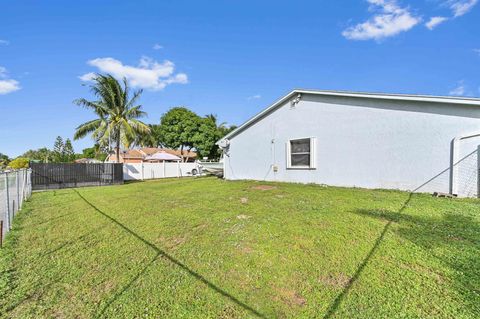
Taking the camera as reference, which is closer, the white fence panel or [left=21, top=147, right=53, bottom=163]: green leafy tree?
the white fence panel

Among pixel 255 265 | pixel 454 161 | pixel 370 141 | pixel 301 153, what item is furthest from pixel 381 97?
pixel 255 265

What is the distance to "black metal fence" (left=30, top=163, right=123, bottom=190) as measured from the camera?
14250 millimetres

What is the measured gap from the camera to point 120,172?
17453 mm

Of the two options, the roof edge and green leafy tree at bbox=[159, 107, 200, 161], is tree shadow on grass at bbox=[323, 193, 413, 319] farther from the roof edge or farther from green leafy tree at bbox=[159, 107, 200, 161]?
green leafy tree at bbox=[159, 107, 200, 161]

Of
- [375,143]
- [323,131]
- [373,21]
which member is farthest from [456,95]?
[373,21]

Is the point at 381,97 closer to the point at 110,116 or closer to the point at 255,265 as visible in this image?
the point at 255,265

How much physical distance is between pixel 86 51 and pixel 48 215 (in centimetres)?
1085

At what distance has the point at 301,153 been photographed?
1098 cm

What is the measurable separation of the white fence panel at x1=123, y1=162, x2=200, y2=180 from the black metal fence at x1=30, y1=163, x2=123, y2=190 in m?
3.19

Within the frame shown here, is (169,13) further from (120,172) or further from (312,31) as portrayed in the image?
(120,172)

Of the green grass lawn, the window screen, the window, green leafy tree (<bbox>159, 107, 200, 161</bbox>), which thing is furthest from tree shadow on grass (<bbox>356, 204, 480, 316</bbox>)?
green leafy tree (<bbox>159, 107, 200, 161</bbox>)

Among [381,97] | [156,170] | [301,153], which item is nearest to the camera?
[381,97]

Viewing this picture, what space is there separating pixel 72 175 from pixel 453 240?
60.1 feet

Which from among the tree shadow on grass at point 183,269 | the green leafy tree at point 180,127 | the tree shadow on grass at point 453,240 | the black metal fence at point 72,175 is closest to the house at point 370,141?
the tree shadow on grass at point 453,240
